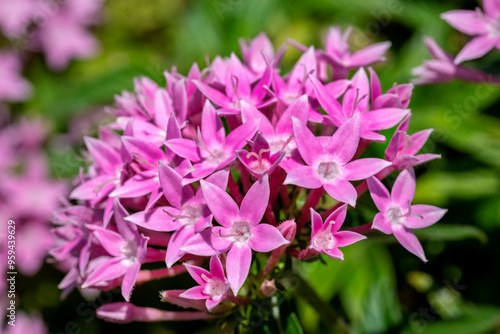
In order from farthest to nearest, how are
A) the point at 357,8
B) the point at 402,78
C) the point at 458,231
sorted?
the point at 357,8 < the point at 402,78 < the point at 458,231

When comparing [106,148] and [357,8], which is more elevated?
[106,148]

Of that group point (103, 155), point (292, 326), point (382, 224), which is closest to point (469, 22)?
point (382, 224)

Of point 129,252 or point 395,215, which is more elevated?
point 129,252

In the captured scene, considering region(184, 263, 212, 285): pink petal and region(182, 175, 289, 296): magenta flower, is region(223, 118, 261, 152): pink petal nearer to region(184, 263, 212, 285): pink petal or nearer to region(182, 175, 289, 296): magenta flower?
region(182, 175, 289, 296): magenta flower

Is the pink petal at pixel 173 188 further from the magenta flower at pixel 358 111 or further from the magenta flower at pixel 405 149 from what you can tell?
the magenta flower at pixel 405 149

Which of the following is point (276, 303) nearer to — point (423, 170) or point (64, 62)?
point (423, 170)

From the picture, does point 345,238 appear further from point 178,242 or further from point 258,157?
point 178,242

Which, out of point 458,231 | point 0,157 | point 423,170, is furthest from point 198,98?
point 0,157
